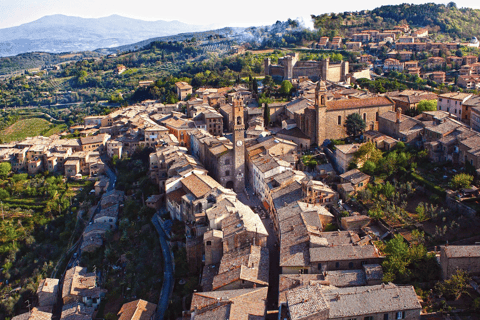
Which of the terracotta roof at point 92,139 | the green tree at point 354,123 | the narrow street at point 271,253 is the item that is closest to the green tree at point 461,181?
the narrow street at point 271,253

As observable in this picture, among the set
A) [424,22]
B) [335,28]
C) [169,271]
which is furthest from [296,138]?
[424,22]

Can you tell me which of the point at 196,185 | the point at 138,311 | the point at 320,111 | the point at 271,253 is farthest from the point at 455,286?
the point at 320,111

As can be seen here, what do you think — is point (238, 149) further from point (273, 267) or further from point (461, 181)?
point (461, 181)

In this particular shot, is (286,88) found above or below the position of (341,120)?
above

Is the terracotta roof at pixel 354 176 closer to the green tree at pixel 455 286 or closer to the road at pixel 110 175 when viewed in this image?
the green tree at pixel 455 286

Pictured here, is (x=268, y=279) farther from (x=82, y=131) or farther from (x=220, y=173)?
(x=82, y=131)
